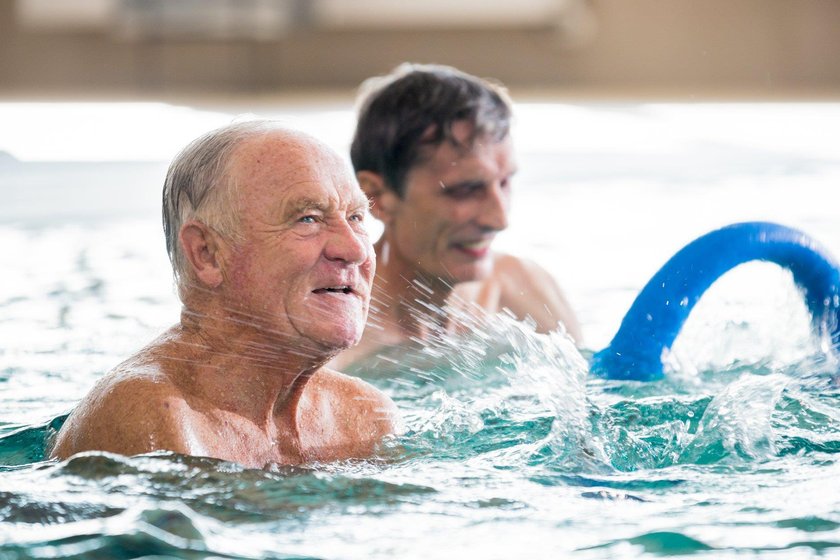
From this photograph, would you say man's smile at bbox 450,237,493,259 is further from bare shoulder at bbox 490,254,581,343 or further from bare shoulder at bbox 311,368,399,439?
bare shoulder at bbox 311,368,399,439

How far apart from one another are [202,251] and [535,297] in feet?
7.97

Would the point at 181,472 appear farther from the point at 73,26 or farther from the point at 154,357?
the point at 73,26

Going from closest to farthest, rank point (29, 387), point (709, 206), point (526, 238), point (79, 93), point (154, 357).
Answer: point (154, 357), point (29, 387), point (526, 238), point (709, 206), point (79, 93)

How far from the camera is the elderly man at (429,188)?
433 cm

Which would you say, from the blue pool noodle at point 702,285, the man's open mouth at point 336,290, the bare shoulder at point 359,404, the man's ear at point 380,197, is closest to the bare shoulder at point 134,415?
the man's open mouth at point 336,290

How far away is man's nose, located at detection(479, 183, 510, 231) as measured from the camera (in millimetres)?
4320

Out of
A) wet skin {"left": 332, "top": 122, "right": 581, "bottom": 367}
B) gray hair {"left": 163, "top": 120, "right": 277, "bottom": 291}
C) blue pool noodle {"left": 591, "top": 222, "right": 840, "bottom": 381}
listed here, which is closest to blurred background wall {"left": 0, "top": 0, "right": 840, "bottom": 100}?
wet skin {"left": 332, "top": 122, "right": 581, "bottom": 367}

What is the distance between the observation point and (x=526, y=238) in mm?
8242

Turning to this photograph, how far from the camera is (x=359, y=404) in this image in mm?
3207

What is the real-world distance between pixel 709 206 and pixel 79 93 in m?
9.48

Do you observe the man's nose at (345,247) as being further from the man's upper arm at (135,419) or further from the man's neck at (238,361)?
the man's upper arm at (135,419)

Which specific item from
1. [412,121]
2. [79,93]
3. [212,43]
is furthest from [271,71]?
[412,121]

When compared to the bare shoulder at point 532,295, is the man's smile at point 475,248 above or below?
above

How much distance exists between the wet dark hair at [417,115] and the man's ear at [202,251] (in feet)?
5.74
